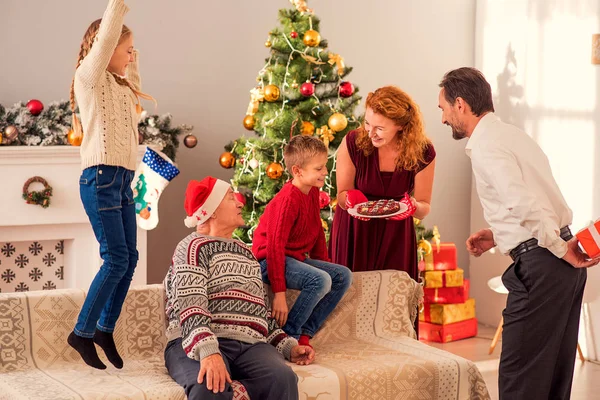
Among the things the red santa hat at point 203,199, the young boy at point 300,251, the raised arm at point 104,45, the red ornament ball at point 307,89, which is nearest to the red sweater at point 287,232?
the young boy at point 300,251

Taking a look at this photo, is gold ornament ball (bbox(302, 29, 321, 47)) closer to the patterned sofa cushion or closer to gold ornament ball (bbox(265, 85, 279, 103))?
gold ornament ball (bbox(265, 85, 279, 103))

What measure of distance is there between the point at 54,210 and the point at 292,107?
4.48 ft

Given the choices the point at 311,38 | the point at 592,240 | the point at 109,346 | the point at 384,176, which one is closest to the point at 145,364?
the point at 109,346

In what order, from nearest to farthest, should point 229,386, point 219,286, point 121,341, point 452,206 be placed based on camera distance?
1. point 229,386
2. point 219,286
3. point 121,341
4. point 452,206

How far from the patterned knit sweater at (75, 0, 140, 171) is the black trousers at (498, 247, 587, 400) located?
1.39 meters

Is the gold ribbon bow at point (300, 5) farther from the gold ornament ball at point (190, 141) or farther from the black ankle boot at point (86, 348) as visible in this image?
the black ankle boot at point (86, 348)

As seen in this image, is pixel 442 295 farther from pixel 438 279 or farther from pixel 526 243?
pixel 526 243

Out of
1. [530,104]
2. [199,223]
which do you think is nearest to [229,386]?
[199,223]

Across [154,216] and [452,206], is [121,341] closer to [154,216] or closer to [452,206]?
[154,216]

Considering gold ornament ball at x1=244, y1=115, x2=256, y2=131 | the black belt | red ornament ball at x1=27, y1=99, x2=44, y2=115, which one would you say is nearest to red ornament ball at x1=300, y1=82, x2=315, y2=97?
gold ornament ball at x1=244, y1=115, x2=256, y2=131

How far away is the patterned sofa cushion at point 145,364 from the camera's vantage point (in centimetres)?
265

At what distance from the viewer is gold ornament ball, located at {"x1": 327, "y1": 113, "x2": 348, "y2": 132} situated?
173 inches

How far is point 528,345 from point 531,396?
17 cm

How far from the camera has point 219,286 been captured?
9.20ft
